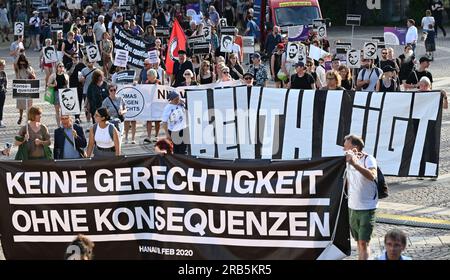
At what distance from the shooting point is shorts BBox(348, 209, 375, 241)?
10.7m

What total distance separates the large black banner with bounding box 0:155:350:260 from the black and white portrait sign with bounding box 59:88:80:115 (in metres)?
6.06

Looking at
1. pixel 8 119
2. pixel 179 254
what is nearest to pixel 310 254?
pixel 179 254

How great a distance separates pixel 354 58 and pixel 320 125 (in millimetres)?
7426

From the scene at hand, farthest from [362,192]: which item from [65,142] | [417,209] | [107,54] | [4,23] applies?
[4,23]

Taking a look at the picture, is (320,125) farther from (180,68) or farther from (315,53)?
(315,53)

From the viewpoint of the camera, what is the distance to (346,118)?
15.2 metres

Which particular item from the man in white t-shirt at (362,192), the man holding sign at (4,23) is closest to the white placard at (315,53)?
the man in white t-shirt at (362,192)

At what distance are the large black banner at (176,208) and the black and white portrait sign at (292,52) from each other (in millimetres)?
12087

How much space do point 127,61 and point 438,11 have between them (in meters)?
18.7

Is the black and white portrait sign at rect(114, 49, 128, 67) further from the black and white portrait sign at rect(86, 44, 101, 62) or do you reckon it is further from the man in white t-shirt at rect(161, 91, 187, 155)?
the man in white t-shirt at rect(161, 91, 187, 155)

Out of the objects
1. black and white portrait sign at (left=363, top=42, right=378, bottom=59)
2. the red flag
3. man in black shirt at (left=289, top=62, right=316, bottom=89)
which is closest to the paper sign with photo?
the red flag

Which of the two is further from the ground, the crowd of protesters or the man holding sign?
the crowd of protesters

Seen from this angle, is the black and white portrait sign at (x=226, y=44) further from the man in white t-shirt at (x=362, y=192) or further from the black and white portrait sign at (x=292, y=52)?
the man in white t-shirt at (x=362, y=192)

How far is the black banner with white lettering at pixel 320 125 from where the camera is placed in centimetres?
1509
